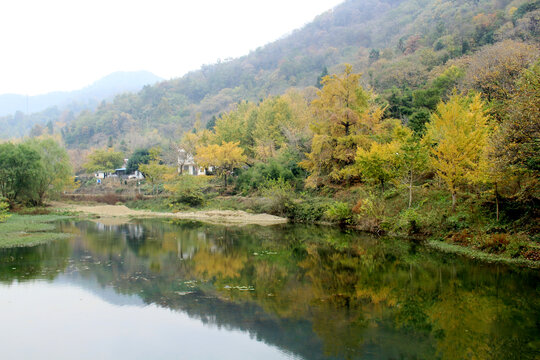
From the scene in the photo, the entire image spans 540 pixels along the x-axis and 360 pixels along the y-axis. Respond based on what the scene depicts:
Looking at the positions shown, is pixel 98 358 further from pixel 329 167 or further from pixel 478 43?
pixel 478 43

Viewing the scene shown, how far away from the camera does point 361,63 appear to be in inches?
2950

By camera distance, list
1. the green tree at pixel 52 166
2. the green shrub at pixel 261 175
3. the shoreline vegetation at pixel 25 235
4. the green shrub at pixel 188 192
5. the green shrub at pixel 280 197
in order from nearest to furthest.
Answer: the shoreline vegetation at pixel 25 235 → the green shrub at pixel 280 197 → the green shrub at pixel 261 175 → the green tree at pixel 52 166 → the green shrub at pixel 188 192

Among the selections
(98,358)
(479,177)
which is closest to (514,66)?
(479,177)

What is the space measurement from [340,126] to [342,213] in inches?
392

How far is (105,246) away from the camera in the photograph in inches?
789

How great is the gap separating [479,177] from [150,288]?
590 inches

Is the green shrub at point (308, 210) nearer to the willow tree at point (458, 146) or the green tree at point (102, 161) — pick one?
the willow tree at point (458, 146)

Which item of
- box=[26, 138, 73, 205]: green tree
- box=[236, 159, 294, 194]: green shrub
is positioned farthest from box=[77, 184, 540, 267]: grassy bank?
box=[26, 138, 73, 205]: green tree

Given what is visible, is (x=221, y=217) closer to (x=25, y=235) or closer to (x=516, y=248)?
(x=25, y=235)

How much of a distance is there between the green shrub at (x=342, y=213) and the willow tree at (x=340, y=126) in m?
4.83

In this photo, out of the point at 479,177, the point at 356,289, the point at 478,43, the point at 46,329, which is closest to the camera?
the point at 46,329

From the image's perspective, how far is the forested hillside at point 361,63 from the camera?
4319 cm

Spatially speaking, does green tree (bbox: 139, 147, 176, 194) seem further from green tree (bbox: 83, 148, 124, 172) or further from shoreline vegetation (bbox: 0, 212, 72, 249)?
shoreline vegetation (bbox: 0, 212, 72, 249)

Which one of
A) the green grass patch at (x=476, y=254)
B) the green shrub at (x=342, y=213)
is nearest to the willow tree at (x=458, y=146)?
the green grass patch at (x=476, y=254)
